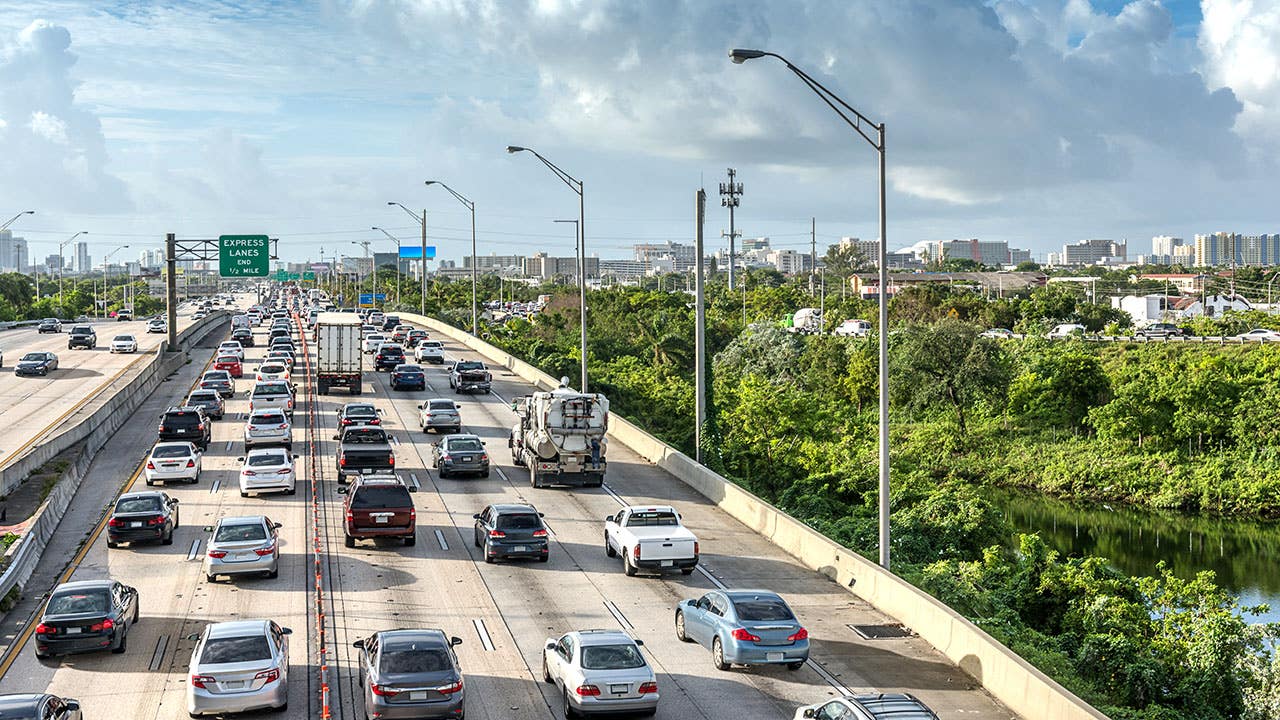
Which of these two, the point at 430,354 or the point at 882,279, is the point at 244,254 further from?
the point at 882,279

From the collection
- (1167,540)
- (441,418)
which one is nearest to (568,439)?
(441,418)

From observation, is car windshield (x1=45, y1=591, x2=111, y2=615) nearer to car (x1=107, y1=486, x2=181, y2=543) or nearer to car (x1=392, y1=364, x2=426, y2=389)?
car (x1=107, y1=486, x2=181, y2=543)

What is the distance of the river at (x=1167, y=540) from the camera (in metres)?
48.7

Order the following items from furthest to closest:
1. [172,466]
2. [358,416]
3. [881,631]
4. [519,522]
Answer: [358,416], [172,466], [519,522], [881,631]

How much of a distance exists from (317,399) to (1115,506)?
130ft

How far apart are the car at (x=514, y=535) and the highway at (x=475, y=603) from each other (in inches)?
15.1

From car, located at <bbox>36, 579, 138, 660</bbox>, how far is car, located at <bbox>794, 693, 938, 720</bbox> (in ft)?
40.0

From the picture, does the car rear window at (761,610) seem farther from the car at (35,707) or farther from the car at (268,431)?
the car at (268,431)

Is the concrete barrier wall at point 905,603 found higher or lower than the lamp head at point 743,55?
lower

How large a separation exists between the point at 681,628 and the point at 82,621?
10184 millimetres

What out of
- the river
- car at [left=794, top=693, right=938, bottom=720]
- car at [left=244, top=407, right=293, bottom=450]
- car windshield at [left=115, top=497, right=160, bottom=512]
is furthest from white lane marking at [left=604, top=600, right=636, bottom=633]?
the river

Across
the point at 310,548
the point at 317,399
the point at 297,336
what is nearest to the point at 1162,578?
the point at 310,548

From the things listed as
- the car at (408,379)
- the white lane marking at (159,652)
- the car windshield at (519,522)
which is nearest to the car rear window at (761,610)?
the car windshield at (519,522)

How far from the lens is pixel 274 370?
6700 cm
